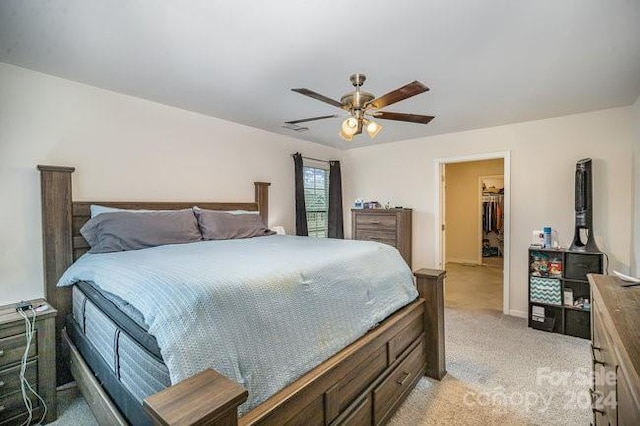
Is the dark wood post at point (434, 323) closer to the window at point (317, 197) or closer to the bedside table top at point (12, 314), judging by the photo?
the bedside table top at point (12, 314)

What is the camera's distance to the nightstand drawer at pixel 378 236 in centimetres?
460

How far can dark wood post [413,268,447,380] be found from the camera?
237 cm

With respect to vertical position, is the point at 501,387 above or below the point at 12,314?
below

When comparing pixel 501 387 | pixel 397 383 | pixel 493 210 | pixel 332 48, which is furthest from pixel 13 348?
pixel 493 210

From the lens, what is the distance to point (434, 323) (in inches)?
93.9

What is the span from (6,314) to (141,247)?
85cm

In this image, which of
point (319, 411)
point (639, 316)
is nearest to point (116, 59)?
point (319, 411)

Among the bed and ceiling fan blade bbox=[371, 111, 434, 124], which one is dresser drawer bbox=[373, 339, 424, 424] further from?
ceiling fan blade bbox=[371, 111, 434, 124]

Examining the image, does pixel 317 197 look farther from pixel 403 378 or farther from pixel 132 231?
pixel 403 378

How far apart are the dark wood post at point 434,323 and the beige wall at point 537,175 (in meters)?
2.11

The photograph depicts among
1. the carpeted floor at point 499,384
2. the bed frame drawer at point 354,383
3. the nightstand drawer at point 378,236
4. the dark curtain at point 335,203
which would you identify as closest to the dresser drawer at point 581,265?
the carpeted floor at point 499,384

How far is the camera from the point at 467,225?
7.08 meters

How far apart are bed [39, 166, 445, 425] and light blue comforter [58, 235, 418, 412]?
82 millimetres

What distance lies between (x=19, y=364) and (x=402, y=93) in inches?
117
